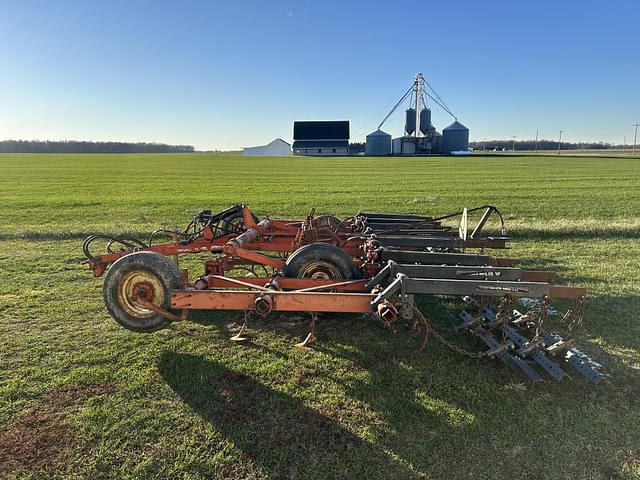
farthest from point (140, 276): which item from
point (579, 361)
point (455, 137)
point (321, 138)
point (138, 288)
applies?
point (321, 138)

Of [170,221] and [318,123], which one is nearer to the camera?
[170,221]

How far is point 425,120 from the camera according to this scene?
91375 millimetres

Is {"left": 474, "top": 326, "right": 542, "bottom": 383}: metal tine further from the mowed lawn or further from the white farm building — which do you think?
the white farm building

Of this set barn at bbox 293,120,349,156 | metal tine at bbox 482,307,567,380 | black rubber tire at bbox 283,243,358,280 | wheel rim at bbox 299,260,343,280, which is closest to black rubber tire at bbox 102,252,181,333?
black rubber tire at bbox 283,243,358,280

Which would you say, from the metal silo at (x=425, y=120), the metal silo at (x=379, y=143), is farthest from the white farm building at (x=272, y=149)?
the metal silo at (x=425, y=120)

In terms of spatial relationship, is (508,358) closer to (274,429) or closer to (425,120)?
(274,429)

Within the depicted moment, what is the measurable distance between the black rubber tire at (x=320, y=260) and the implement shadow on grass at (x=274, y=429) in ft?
4.02

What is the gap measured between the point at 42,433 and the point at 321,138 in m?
98.3

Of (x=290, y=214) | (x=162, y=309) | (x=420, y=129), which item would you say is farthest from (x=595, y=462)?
(x=420, y=129)

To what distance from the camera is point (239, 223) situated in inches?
266

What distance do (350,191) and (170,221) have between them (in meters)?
11.5

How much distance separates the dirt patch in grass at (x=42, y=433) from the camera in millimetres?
3051

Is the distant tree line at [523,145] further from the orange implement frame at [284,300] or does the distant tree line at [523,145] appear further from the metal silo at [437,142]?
the orange implement frame at [284,300]

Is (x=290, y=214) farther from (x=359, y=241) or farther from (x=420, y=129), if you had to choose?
(x=420, y=129)
